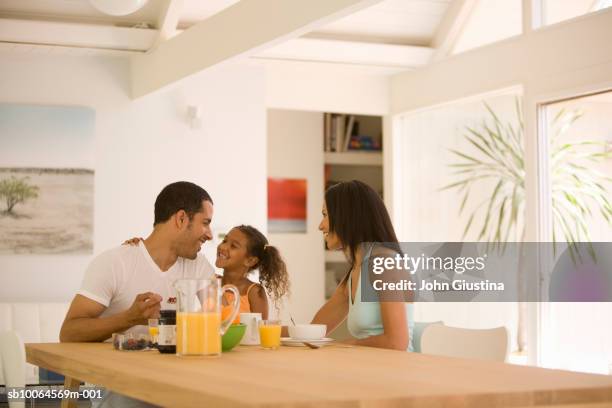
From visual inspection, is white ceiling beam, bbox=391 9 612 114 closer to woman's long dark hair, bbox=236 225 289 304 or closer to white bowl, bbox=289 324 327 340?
woman's long dark hair, bbox=236 225 289 304

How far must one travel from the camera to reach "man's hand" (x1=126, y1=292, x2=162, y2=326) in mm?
2570

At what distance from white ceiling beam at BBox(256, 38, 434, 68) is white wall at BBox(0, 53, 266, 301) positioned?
0.44 metres

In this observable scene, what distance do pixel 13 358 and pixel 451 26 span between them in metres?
3.78

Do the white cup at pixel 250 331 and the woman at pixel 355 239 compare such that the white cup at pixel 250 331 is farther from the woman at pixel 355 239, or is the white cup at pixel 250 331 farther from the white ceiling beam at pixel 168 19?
the white ceiling beam at pixel 168 19

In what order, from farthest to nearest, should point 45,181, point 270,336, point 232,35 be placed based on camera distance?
point 45,181
point 232,35
point 270,336

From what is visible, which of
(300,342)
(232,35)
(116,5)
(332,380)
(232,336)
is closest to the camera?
(332,380)

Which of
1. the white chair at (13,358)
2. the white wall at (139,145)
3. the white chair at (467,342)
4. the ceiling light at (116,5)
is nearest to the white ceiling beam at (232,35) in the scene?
the white wall at (139,145)

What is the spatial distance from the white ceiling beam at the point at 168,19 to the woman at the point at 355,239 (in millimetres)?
2926

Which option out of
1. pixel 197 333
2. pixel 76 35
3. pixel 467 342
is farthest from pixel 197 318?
pixel 76 35

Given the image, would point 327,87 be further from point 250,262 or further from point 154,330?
point 154,330

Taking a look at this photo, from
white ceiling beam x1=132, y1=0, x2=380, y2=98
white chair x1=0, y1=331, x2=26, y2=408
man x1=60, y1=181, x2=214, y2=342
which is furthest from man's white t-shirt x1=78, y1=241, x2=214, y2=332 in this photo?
white chair x1=0, y1=331, x2=26, y2=408

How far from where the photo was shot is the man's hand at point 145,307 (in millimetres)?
2570

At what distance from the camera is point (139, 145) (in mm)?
6332

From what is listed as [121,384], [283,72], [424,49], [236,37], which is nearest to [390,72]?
[424,49]
